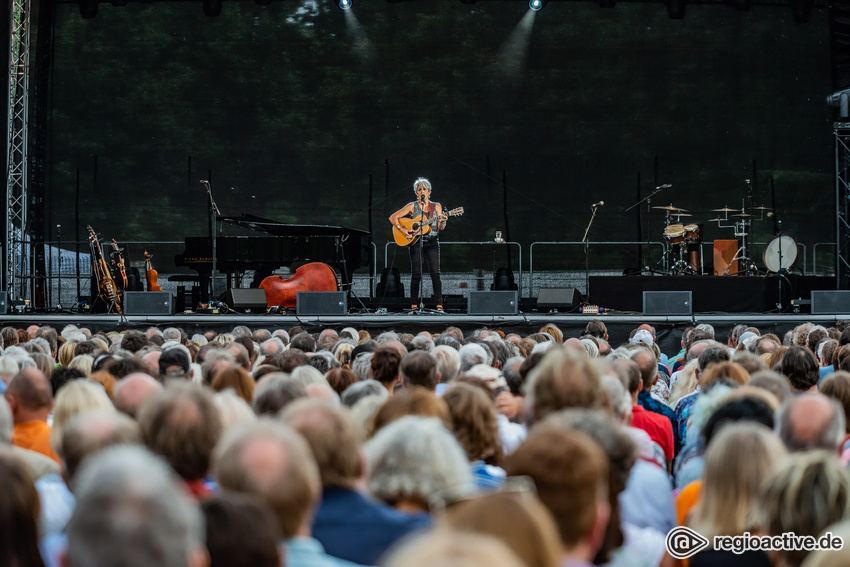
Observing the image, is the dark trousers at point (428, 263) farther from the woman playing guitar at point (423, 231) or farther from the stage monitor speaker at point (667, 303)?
the stage monitor speaker at point (667, 303)

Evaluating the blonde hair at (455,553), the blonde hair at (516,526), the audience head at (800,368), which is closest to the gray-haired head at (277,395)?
the blonde hair at (516,526)

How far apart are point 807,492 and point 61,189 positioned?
1828 cm

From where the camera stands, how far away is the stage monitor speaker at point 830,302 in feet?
40.5

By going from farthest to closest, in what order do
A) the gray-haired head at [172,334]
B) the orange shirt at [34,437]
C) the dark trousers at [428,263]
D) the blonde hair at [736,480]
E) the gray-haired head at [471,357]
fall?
1. the dark trousers at [428,263]
2. the gray-haired head at [172,334]
3. the gray-haired head at [471,357]
4. the orange shirt at [34,437]
5. the blonde hair at [736,480]

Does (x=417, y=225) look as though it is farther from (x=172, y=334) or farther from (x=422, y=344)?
(x=422, y=344)

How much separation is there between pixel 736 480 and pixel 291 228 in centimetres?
1214

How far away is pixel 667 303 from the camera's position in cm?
1227

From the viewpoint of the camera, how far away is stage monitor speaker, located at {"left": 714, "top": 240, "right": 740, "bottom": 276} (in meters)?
16.6

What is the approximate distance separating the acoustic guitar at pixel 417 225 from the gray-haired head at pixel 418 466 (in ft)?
35.0

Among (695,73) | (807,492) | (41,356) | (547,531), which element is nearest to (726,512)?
(807,492)

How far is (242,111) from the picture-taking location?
1880 centimetres

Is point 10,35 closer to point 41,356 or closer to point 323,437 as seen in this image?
point 41,356

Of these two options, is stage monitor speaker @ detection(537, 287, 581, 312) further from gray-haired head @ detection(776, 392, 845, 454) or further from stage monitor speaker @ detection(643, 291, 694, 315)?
gray-haired head @ detection(776, 392, 845, 454)

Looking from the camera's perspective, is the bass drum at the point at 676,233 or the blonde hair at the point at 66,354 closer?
the blonde hair at the point at 66,354
